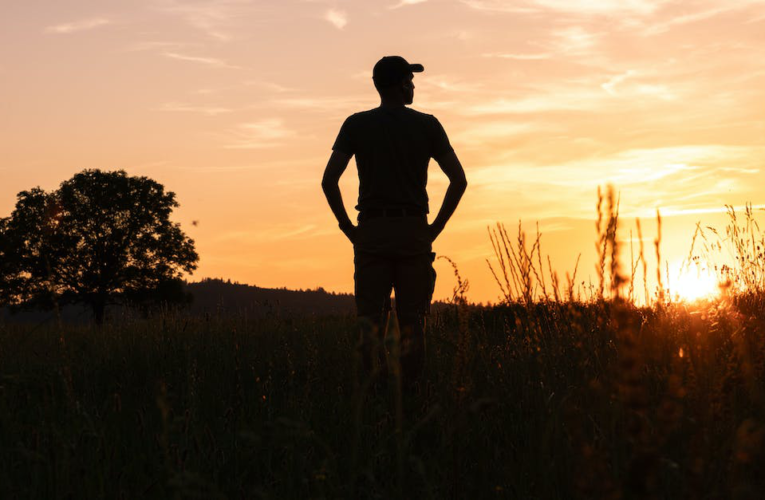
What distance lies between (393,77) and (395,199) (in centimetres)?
88

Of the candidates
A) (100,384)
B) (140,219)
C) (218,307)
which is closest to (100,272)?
(140,219)

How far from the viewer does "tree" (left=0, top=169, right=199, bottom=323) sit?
3959 cm

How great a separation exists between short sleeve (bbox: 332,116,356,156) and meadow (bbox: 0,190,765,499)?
140 centimetres

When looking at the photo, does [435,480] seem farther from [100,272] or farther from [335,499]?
[100,272]

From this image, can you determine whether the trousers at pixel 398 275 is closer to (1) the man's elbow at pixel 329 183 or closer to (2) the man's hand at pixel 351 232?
(2) the man's hand at pixel 351 232

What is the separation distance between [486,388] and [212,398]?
69.6 inches

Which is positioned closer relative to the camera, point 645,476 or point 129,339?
point 645,476

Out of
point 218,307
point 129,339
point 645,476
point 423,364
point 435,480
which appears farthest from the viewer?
point 218,307

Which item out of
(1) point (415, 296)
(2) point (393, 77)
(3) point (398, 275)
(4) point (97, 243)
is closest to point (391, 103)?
(2) point (393, 77)

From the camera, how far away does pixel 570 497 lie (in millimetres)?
2867

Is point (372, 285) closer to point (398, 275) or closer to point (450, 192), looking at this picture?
point (398, 275)

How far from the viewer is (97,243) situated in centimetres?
4056

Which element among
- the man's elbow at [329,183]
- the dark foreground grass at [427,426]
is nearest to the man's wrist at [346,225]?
the man's elbow at [329,183]

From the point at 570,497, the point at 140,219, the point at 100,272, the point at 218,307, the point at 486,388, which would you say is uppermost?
the point at 140,219
